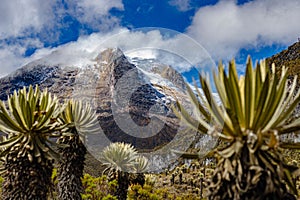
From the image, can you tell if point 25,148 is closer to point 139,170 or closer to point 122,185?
point 122,185

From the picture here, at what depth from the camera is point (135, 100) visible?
24531 millimetres

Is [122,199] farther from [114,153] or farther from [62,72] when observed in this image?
[62,72]

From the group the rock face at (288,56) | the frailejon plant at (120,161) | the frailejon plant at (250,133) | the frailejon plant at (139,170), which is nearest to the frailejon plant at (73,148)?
the frailejon plant at (120,161)

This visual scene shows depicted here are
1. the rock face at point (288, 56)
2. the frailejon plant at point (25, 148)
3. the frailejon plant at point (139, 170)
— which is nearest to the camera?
the frailejon plant at point (25, 148)

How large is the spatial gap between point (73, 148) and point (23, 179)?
2643mm

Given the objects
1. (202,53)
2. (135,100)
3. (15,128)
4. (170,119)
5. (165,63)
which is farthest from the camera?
(135,100)

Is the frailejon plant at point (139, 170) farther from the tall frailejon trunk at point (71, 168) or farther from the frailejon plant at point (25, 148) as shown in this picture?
the frailejon plant at point (25, 148)

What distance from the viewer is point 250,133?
3.52 meters

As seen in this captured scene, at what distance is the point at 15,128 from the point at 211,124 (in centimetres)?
349

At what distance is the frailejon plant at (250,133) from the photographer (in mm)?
3455

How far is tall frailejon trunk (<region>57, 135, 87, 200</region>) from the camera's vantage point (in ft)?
27.7

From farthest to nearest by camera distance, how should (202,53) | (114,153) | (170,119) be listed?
(170,119) → (114,153) → (202,53)

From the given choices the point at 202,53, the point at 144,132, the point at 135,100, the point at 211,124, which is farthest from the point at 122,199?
the point at 135,100

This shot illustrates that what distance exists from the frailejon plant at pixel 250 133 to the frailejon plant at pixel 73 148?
206 inches
